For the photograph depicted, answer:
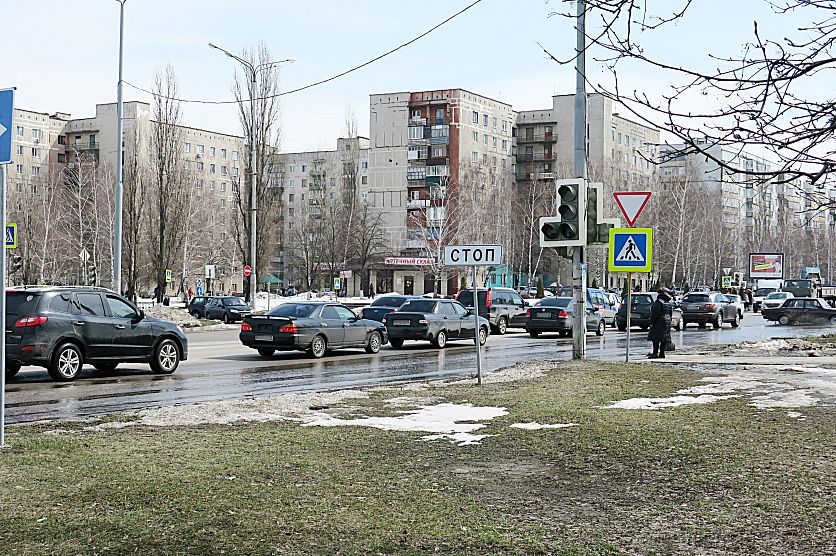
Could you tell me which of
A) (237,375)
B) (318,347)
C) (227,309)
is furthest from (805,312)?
(237,375)

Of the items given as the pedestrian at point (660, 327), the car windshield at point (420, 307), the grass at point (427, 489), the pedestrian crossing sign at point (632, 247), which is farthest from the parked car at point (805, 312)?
the grass at point (427, 489)

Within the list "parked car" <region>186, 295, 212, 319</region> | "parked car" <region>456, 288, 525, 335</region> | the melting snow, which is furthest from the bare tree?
the melting snow

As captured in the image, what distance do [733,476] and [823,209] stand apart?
315 centimetres

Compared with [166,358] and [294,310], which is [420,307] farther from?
[166,358]

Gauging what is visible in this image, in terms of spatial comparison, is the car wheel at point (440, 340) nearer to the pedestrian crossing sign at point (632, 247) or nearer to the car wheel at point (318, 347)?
the car wheel at point (318, 347)

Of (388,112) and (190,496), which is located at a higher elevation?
(388,112)

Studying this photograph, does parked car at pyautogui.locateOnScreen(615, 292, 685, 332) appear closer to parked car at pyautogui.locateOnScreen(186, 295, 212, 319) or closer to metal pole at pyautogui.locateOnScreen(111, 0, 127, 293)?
metal pole at pyautogui.locateOnScreen(111, 0, 127, 293)

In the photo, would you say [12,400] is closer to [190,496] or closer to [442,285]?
[190,496]

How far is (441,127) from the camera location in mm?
102250

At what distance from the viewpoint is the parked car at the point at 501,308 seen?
39.1m

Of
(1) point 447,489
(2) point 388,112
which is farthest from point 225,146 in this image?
(1) point 447,489

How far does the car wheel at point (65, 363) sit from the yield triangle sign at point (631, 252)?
10710 mm

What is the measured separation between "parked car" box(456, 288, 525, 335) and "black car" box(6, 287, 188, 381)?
20.5 m

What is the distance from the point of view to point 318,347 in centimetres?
2444
